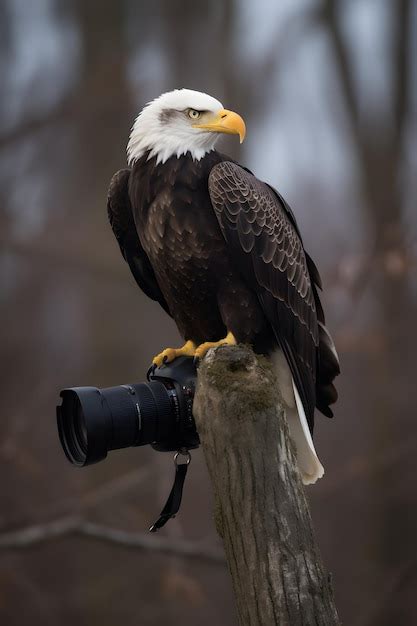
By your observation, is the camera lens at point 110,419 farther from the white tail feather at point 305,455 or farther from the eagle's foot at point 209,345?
the white tail feather at point 305,455

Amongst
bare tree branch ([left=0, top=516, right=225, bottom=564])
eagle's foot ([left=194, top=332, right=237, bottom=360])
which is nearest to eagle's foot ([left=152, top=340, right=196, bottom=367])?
eagle's foot ([left=194, top=332, right=237, bottom=360])

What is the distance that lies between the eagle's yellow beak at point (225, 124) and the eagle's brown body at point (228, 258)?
9 centimetres

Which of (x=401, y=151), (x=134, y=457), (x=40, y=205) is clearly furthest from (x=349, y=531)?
(x=40, y=205)

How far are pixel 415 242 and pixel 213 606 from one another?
6.90 feet

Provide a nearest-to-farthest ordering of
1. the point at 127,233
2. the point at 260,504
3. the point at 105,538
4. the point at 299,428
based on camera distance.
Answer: the point at 260,504
the point at 299,428
the point at 127,233
the point at 105,538

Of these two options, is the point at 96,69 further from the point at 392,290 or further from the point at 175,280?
the point at 175,280

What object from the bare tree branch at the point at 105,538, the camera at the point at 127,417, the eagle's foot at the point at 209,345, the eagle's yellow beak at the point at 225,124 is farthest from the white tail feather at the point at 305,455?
the bare tree branch at the point at 105,538

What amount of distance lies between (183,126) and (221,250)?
0.34 metres

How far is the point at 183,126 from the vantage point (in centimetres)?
203

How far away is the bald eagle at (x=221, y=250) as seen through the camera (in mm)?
1965

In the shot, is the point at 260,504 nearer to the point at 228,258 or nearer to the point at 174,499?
the point at 174,499

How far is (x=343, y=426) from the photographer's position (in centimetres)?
405

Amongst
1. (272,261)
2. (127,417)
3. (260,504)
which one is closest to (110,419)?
(127,417)

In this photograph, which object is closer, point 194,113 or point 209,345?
point 209,345
